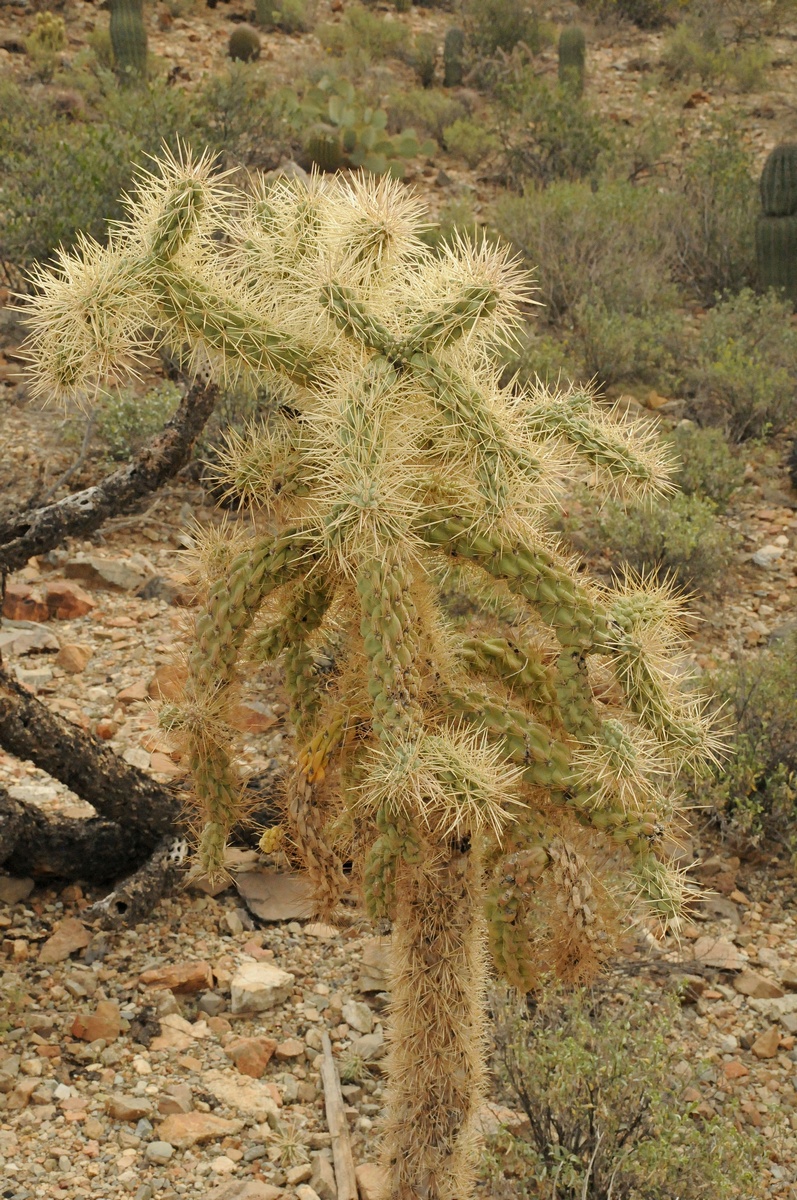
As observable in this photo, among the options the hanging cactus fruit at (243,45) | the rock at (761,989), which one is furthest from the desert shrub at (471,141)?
the rock at (761,989)

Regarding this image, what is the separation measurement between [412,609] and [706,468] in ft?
16.0

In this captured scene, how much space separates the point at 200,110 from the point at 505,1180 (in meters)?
8.42

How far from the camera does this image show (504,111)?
1181cm

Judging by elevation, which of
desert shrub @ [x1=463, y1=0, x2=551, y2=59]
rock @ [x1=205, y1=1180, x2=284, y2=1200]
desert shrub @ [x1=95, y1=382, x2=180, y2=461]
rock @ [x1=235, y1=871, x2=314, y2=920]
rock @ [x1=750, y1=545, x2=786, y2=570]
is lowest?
rock @ [x1=750, y1=545, x2=786, y2=570]

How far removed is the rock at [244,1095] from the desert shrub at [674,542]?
327 centimetres

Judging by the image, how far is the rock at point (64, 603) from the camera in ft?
16.6

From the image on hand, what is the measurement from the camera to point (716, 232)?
376 inches

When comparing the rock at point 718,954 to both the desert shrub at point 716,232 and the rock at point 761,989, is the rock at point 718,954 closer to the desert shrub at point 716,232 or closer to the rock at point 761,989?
the rock at point 761,989

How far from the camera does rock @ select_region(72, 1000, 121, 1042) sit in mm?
3180

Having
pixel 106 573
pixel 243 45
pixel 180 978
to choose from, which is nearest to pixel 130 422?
pixel 106 573

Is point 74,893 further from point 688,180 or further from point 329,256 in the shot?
point 688,180

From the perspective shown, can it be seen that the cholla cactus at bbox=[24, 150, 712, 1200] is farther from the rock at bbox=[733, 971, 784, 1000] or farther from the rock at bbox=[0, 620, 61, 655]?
the rock at bbox=[0, 620, 61, 655]

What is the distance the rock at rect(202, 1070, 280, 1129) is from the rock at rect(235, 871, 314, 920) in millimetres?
638

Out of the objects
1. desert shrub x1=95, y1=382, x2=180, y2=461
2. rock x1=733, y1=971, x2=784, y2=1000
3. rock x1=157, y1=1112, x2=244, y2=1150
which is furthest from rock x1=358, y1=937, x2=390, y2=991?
desert shrub x1=95, y1=382, x2=180, y2=461
